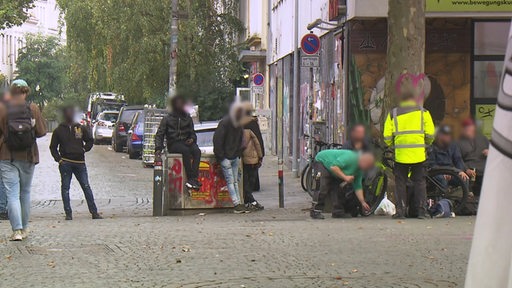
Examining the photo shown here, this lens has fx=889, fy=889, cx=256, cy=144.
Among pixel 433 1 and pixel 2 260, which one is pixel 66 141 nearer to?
pixel 2 260

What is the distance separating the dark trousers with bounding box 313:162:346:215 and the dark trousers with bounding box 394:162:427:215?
80cm

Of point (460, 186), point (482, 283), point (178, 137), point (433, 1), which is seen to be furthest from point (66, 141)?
point (482, 283)

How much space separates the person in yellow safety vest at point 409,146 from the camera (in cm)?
1064

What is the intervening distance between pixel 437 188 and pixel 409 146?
145cm

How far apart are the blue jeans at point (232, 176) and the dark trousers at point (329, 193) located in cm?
161

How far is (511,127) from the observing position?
277 cm

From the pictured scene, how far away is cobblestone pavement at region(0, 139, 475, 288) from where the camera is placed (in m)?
7.44

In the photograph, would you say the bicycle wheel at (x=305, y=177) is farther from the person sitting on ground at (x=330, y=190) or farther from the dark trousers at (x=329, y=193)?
the dark trousers at (x=329, y=193)

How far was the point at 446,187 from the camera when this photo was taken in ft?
40.9

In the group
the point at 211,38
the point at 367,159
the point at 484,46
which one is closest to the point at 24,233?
the point at 367,159

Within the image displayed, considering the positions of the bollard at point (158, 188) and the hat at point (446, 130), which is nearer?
the hat at point (446, 130)

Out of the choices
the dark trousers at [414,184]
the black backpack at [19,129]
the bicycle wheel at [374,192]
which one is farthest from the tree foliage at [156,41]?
the black backpack at [19,129]

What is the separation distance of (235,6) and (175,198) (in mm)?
23556

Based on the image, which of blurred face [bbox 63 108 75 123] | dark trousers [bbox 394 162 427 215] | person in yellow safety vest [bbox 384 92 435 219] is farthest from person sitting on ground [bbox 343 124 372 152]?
blurred face [bbox 63 108 75 123]
